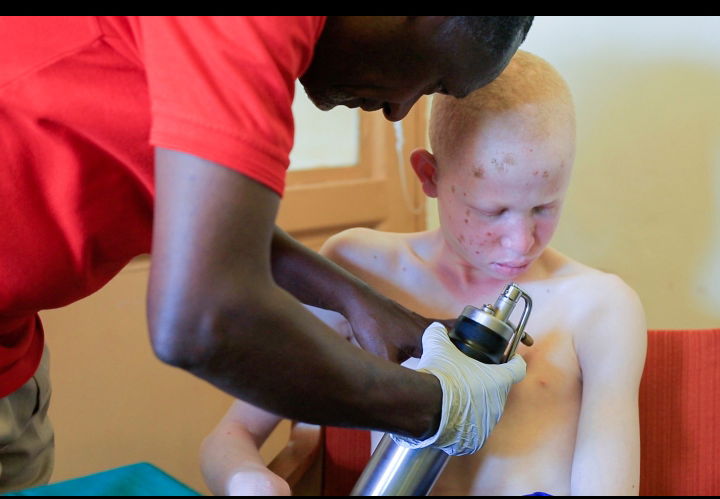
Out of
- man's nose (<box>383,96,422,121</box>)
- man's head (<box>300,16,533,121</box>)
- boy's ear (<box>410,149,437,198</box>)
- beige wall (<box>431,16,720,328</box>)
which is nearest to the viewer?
man's head (<box>300,16,533,121</box>)

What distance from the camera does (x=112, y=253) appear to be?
0.88 m

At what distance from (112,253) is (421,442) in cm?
37

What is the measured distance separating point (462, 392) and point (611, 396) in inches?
11.6

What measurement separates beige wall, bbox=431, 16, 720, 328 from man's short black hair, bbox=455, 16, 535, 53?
643 mm

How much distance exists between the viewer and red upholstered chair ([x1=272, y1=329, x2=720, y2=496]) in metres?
1.20

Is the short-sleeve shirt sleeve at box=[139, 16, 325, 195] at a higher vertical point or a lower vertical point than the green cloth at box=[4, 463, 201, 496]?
higher

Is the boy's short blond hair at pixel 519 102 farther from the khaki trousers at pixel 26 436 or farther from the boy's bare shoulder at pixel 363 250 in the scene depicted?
the khaki trousers at pixel 26 436

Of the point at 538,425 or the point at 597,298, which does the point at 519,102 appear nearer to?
→ the point at 597,298

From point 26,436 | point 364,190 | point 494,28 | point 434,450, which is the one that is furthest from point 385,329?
point 364,190

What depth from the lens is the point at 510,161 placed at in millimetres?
1017

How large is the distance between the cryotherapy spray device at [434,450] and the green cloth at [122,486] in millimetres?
259

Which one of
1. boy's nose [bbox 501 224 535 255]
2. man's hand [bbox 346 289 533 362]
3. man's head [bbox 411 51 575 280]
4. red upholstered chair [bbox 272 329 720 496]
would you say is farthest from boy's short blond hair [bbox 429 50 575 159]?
red upholstered chair [bbox 272 329 720 496]

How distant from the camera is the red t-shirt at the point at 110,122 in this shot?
0.60 m

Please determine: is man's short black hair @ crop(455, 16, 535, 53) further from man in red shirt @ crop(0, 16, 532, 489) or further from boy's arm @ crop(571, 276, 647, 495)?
boy's arm @ crop(571, 276, 647, 495)
